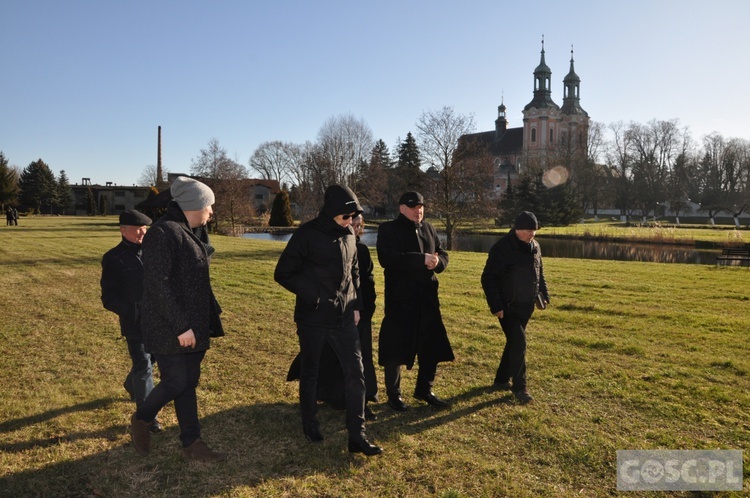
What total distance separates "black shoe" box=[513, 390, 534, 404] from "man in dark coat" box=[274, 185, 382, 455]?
186 cm

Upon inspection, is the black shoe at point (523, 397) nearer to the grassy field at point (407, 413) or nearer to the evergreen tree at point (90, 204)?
the grassy field at point (407, 413)

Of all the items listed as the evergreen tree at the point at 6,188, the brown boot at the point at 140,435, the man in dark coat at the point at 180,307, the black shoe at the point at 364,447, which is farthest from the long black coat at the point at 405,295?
the evergreen tree at the point at 6,188

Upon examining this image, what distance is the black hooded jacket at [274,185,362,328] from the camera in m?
3.91

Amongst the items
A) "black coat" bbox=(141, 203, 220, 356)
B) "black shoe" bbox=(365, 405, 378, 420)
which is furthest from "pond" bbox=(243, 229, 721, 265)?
"black coat" bbox=(141, 203, 220, 356)

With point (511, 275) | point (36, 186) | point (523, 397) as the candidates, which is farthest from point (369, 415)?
point (36, 186)

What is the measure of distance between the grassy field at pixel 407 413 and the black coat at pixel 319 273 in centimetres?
109

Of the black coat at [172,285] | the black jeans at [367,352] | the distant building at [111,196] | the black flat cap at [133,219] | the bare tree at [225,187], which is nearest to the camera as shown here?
the black coat at [172,285]

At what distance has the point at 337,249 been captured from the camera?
3979 millimetres

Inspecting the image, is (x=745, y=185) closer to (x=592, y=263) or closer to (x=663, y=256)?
(x=663, y=256)

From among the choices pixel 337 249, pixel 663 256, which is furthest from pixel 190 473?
pixel 663 256

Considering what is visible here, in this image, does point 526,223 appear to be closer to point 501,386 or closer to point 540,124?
point 501,386

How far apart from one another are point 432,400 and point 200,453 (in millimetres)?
2208

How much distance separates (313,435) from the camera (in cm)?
416

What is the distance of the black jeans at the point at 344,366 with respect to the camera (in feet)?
13.0
